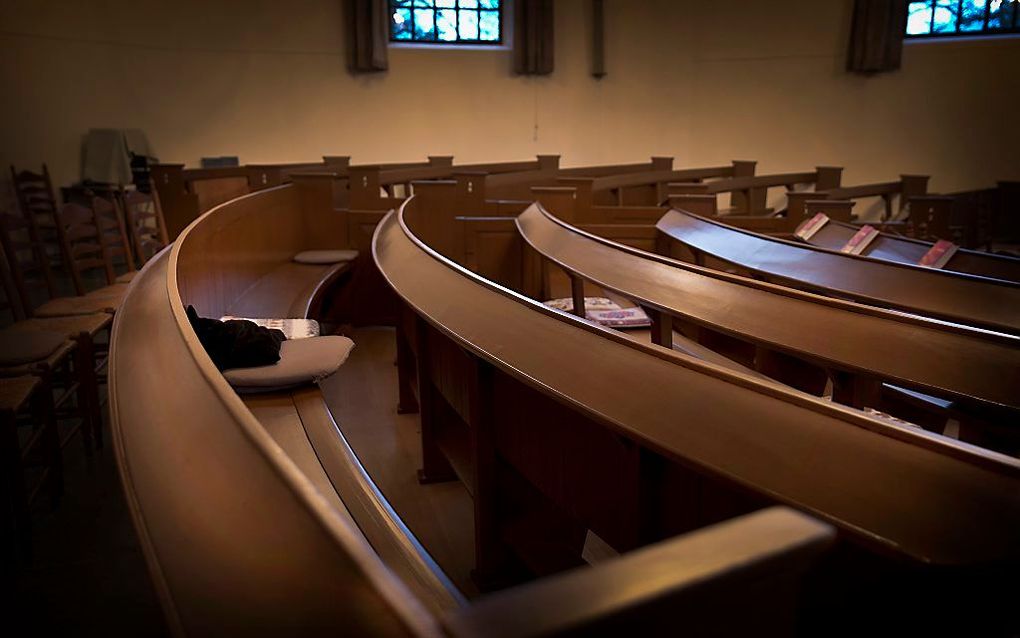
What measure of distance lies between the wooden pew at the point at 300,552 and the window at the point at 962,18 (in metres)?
12.1

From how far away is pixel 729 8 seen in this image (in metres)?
11.7

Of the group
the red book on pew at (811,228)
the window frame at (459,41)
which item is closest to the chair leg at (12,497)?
the red book on pew at (811,228)

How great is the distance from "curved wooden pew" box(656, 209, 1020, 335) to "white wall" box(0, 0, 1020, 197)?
7.97 meters

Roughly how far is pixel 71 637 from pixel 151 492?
4.52 ft

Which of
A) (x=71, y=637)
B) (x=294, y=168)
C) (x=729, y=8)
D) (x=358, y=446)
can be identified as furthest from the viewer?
(x=729, y=8)

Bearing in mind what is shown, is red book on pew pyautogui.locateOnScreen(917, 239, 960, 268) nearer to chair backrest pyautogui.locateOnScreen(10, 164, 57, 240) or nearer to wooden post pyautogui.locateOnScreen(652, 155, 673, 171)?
wooden post pyautogui.locateOnScreen(652, 155, 673, 171)

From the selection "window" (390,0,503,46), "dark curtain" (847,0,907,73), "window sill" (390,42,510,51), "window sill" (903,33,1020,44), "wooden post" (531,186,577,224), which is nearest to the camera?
"wooden post" (531,186,577,224)

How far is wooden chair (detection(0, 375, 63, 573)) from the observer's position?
2.41 meters

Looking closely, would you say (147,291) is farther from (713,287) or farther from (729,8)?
(729,8)

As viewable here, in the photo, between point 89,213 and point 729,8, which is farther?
point 729,8

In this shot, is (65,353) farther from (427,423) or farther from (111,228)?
(111,228)

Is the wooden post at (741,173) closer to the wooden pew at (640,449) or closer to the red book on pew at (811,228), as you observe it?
the red book on pew at (811,228)

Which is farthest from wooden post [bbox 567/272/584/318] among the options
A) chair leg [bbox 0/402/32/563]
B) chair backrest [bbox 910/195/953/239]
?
chair backrest [bbox 910/195/953/239]

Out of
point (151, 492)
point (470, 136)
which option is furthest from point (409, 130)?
point (151, 492)
